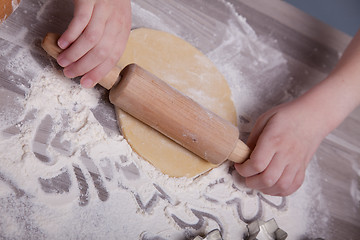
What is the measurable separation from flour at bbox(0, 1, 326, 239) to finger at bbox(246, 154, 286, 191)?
45mm

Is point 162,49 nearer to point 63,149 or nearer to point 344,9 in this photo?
point 63,149

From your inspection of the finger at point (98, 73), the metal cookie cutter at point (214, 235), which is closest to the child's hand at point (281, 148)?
the metal cookie cutter at point (214, 235)

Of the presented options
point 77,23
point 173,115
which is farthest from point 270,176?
point 77,23

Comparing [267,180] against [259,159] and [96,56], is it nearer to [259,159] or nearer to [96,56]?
[259,159]

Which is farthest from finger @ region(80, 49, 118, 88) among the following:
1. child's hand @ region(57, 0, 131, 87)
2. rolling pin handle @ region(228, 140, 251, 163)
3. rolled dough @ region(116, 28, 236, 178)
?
rolling pin handle @ region(228, 140, 251, 163)

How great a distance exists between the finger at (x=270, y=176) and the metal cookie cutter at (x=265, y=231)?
0.08 meters

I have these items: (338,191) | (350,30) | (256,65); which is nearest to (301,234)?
(338,191)

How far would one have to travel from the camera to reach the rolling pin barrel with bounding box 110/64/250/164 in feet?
2.42

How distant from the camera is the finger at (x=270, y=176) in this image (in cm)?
86

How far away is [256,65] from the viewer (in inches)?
41.3

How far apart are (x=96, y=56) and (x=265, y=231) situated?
21.1 inches

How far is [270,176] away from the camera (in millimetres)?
863

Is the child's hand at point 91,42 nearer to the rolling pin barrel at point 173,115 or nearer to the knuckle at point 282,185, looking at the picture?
the rolling pin barrel at point 173,115

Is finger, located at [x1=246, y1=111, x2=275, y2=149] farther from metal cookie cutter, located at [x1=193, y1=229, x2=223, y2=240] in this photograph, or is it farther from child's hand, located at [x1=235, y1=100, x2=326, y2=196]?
metal cookie cutter, located at [x1=193, y1=229, x2=223, y2=240]
